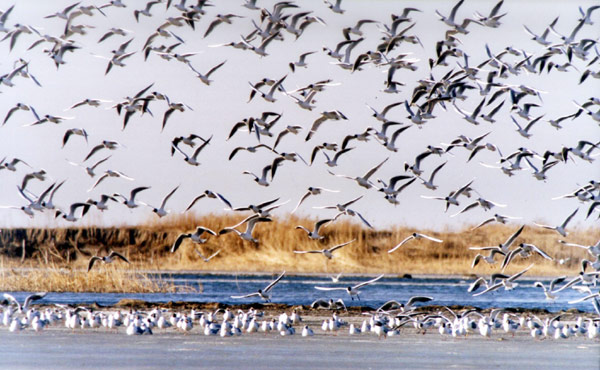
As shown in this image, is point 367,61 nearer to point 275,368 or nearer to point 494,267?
point 275,368

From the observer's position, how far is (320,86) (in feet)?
89.6

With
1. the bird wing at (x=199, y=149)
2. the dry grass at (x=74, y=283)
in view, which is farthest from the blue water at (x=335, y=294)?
the bird wing at (x=199, y=149)

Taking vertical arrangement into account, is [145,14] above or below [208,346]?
above

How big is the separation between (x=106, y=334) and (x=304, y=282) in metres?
19.9

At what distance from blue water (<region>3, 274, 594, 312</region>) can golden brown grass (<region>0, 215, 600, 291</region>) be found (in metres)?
1.78

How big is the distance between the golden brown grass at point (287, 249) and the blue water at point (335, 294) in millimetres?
1782

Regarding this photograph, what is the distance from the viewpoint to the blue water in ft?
115

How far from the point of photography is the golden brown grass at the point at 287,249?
1918 inches

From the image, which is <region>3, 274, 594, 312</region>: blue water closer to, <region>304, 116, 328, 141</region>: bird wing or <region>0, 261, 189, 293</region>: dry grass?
<region>0, 261, 189, 293</region>: dry grass

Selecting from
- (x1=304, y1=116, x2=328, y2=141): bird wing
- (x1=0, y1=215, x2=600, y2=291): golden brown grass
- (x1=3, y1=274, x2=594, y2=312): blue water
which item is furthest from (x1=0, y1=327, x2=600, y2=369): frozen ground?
(x1=0, y1=215, x2=600, y2=291): golden brown grass

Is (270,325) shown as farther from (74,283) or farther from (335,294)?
(335,294)

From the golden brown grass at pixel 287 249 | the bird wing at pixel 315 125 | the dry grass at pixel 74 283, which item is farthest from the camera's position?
the golden brown grass at pixel 287 249

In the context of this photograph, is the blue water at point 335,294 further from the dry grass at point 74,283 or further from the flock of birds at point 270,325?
the flock of birds at point 270,325

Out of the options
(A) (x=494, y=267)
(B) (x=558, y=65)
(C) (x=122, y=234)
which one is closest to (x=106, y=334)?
(B) (x=558, y=65)
